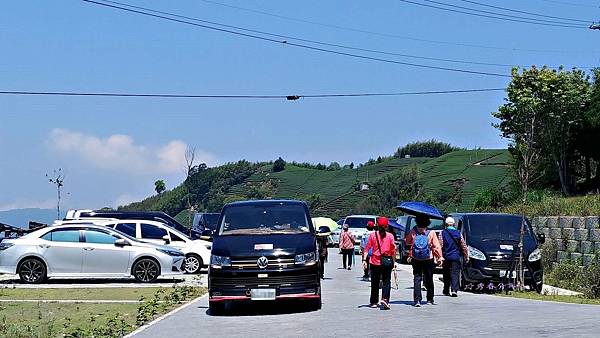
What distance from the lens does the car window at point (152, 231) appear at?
2747 cm

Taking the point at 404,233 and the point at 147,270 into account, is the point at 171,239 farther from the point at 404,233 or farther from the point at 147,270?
the point at 404,233

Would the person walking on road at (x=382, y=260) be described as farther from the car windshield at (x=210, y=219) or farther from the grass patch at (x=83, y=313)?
the car windshield at (x=210, y=219)

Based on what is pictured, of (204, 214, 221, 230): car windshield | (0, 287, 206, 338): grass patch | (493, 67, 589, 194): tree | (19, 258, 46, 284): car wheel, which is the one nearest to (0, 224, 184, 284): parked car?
(19, 258, 46, 284): car wheel

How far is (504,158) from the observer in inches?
3346

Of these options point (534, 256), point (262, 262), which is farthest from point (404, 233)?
point (262, 262)

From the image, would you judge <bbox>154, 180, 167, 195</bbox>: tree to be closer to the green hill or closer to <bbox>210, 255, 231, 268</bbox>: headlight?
the green hill

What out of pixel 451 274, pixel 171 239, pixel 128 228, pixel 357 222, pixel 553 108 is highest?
pixel 553 108

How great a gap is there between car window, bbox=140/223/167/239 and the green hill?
39329 mm

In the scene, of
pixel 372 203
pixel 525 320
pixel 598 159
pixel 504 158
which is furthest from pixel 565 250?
pixel 504 158

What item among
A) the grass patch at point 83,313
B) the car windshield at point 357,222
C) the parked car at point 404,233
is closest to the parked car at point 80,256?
the grass patch at point 83,313

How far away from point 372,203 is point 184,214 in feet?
64.7

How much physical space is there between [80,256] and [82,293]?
2.72 m

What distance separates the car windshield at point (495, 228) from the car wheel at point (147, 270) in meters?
8.27

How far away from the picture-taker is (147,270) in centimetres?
2339
